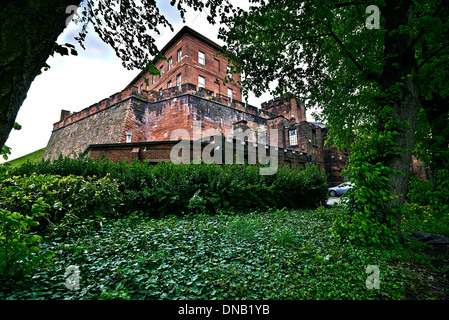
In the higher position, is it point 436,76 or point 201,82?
point 201,82

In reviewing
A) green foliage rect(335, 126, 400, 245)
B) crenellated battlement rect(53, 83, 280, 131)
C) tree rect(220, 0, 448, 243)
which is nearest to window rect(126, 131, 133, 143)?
crenellated battlement rect(53, 83, 280, 131)

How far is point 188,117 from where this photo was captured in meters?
17.8

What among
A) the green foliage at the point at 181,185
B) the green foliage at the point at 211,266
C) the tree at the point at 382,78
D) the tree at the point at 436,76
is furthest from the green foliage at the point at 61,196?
the tree at the point at 436,76

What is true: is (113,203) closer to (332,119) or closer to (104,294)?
(104,294)

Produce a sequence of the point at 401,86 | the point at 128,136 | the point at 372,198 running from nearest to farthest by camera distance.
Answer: the point at 372,198 → the point at 401,86 → the point at 128,136

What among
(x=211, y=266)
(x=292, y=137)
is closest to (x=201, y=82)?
(x=292, y=137)

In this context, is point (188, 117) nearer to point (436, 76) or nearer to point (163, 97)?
point (163, 97)

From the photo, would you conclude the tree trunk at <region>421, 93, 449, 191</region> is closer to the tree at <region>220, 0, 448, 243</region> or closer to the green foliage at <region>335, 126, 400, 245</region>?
the tree at <region>220, 0, 448, 243</region>

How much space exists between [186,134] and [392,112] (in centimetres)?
1555

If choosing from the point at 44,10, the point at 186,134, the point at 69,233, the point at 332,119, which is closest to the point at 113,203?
the point at 69,233

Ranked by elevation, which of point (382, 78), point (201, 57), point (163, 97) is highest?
point (201, 57)

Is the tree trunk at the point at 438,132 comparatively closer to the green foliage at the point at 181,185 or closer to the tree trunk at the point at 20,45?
the green foliage at the point at 181,185

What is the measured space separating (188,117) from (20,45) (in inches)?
671

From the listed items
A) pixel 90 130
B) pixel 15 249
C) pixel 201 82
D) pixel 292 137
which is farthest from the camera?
pixel 201 82
